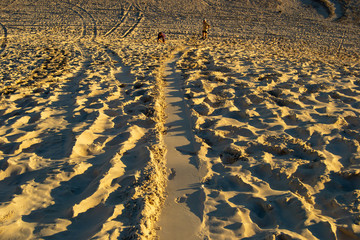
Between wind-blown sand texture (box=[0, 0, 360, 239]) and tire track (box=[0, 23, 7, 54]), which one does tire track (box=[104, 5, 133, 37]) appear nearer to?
tire track (box=[0, 23, 7, 54])

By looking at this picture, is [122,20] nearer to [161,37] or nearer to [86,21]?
[86,21]

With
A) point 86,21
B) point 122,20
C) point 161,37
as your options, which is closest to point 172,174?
point 161,37

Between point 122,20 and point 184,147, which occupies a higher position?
point 122,20

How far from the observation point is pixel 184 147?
145 inches

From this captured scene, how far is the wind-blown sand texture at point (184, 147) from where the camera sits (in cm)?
249

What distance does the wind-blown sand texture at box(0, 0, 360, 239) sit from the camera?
8.16ft

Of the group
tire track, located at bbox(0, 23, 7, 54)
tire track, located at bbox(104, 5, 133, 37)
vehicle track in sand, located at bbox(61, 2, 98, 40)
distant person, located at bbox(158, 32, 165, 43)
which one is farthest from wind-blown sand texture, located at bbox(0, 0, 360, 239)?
tire track, located at bbox(104, 5, 133, 37)

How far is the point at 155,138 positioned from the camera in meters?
3.82

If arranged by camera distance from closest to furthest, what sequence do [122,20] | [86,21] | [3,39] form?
1. [3,39]
2. [86,21]
3. [122,20]

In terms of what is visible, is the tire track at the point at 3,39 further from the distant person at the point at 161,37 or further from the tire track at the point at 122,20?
the distant person at the point at 161,37

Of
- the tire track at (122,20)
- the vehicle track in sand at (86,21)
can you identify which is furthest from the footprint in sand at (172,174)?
the tire track at (122,20)

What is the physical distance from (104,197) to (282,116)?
3.03 metres

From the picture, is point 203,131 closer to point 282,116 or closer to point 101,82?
point 282,116

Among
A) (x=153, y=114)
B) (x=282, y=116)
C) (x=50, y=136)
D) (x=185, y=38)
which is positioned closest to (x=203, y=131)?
(x=153, y=114)
